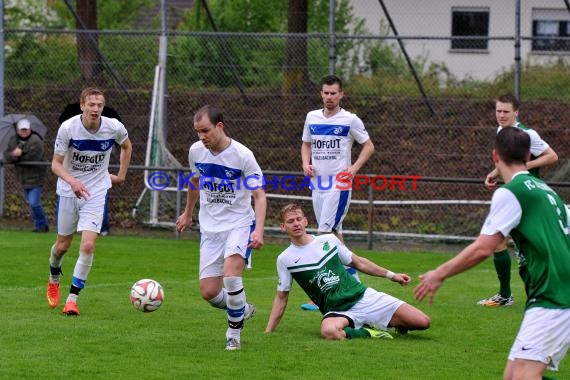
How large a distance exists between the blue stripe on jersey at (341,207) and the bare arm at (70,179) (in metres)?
2.86

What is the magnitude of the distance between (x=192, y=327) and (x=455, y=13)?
72.6 feet

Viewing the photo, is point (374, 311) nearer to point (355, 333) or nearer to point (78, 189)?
point (355, 333)

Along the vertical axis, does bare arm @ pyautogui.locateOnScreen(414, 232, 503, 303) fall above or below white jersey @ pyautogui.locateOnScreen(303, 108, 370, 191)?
below

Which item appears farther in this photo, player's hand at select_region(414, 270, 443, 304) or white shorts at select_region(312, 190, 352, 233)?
white shorts at select_region(312, 190, 352, 233)

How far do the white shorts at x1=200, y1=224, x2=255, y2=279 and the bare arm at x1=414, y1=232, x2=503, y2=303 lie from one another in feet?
9.87

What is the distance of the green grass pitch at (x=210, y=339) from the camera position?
763 cm

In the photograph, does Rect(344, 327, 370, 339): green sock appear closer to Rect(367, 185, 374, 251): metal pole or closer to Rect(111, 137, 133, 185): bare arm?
Rect(111, 137, 133, 185): bare arm

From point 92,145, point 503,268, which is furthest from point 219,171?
point 503,268

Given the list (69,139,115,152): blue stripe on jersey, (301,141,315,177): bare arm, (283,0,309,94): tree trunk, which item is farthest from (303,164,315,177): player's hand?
(283,0,309,94): tree trunk

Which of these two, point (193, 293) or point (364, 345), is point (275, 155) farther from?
point (364, 345)

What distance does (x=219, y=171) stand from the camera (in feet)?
28.5

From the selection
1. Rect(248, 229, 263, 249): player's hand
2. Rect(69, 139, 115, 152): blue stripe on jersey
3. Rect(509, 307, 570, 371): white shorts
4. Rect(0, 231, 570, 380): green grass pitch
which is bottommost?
Rect(0, 231, 570, 380): green grass pitch

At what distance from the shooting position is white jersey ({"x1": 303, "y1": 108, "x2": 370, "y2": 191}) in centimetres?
1177

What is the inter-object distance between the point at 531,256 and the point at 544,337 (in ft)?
1.43
